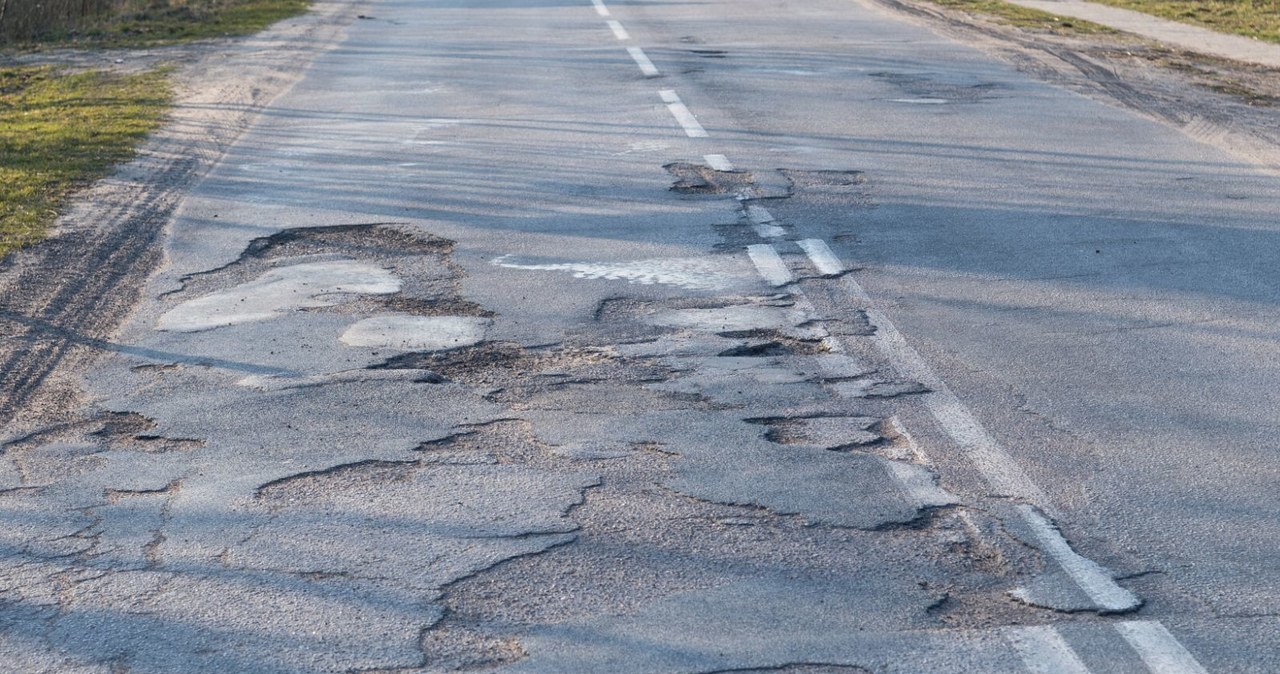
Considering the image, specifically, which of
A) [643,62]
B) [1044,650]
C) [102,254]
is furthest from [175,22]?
[1044,650]

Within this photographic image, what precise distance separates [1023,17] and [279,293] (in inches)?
687

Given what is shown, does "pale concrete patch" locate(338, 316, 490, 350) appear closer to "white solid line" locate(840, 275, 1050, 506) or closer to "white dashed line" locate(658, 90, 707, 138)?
"white solid line" locate(840, 275, 1050, 506)

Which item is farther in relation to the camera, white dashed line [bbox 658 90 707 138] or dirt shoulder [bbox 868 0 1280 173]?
white dashed line [bbox 658 90 707 138]

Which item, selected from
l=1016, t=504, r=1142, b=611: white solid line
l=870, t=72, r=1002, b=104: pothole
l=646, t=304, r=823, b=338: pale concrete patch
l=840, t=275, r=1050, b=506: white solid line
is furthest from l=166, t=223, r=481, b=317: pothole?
l=870, t=72, r=1002, b=104: pothole

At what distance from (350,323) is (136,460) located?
1.79 meters

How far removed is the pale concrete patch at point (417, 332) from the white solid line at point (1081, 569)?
2952 millimetres

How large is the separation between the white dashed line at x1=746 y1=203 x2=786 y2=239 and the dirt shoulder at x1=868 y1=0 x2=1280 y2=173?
3.96 metres

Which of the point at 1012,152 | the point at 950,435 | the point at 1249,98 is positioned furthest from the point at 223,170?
the point at 1249,98

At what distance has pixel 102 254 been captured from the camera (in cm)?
869

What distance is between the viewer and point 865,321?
705cm

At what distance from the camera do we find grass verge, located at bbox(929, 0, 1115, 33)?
69.1 ft

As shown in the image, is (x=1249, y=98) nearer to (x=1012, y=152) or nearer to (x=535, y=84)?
(x=1012, y=152)

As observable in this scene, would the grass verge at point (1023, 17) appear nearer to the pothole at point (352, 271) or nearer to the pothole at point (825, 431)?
the pothole at point (352, 271)

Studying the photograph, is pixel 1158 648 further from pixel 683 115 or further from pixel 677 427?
pixel 683 115
